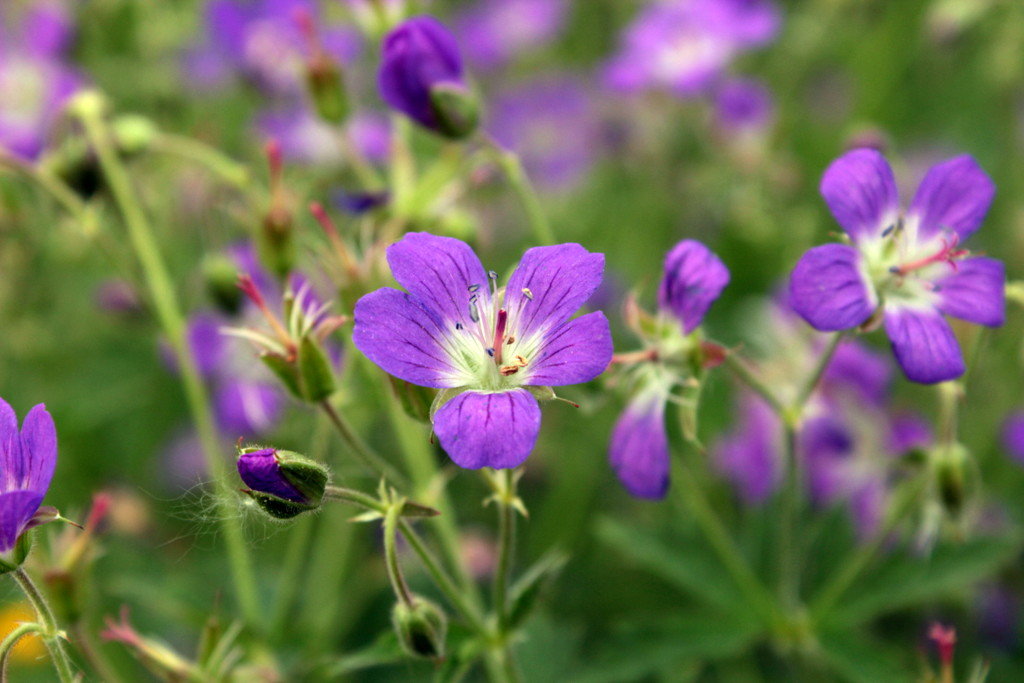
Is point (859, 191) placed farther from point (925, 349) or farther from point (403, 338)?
point (403, 338)

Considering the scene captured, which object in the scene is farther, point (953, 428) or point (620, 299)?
point (620, 299)

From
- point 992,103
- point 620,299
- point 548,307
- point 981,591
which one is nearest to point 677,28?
point 620,299

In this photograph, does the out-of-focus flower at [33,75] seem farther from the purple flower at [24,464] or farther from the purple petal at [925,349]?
the purple petal at [925,349]

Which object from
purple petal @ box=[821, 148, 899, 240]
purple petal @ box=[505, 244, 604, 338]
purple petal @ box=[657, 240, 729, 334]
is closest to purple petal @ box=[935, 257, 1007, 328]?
purple petal @ box=[821, 148, 899, 240]

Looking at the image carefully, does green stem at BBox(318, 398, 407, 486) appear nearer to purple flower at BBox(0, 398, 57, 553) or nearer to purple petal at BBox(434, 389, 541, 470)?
purple petal at BBox(434, 389, 541, 470)

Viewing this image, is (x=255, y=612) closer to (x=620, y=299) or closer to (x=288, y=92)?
(x=620, y=299)
